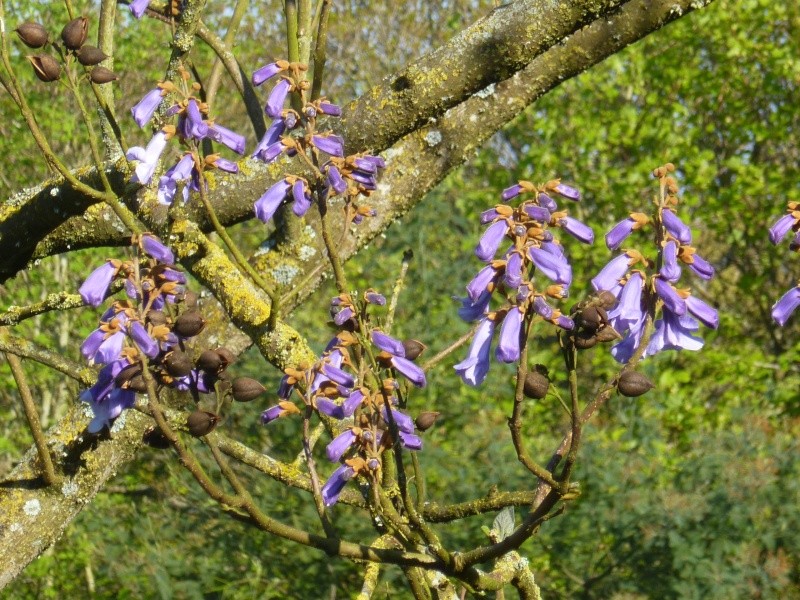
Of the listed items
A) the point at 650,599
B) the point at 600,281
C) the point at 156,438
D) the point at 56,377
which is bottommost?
the point at 156,438

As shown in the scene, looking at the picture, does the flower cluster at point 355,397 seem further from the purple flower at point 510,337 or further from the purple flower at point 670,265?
the purple flower at point 670,265

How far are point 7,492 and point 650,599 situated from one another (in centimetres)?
305

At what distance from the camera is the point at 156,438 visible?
1909 mm

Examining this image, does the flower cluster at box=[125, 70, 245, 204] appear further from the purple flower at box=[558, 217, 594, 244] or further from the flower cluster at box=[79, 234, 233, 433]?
the purple flower at box=[558, 217, 594, 244]

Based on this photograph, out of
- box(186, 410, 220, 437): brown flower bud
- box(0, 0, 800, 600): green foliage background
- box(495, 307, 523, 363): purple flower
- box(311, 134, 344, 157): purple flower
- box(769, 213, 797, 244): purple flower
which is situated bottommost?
box(186, 410, 220, 437): brown flower bud

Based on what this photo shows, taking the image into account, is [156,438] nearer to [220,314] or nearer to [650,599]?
[220,314]

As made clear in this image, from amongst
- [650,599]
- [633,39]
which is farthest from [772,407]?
[633,39]

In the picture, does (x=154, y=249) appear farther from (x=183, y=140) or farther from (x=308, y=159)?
(x=183, y=140)

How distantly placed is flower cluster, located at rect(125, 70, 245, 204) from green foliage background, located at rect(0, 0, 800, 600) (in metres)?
1.74

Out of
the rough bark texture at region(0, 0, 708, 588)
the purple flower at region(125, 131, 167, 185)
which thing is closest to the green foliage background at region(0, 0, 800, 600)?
the rough bark texture at region(0, 0, 708, 588)

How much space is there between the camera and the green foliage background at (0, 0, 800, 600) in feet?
16.1

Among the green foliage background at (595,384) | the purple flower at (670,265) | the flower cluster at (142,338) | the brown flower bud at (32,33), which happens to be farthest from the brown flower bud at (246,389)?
the green foliage background at (595,384)

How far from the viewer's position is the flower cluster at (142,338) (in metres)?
1.63

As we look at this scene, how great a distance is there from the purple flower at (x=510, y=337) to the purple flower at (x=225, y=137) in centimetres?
80
